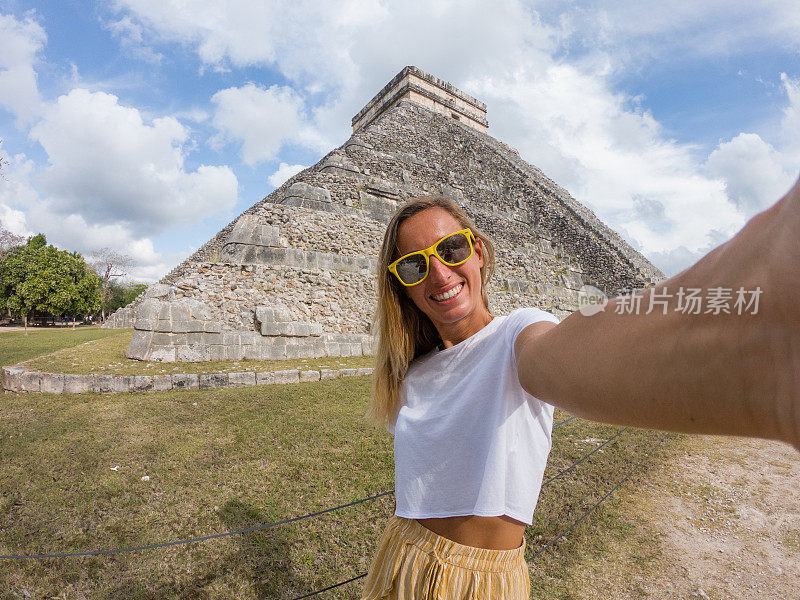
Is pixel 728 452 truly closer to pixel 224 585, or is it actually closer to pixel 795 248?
pixel 224 585

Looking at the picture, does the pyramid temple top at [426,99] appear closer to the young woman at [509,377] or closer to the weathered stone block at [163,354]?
the weathered stone block at [163,354]

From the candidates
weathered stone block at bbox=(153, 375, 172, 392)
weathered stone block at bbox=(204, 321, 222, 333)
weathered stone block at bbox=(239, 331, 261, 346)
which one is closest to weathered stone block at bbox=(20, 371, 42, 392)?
weathered stone block at bbox=(153, 375, 172, 392)

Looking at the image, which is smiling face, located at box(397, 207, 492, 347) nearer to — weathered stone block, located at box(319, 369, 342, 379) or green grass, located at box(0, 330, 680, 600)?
green grass, located at box(0, 330, 680, 600)

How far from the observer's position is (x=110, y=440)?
4750 millimetres

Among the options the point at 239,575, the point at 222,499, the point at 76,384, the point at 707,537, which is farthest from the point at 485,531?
the point at 76,384

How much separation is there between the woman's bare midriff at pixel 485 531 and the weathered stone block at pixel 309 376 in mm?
7102

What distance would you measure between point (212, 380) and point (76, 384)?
1978 millimetres

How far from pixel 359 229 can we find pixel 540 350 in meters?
12.2

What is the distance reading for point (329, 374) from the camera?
26.8 feet

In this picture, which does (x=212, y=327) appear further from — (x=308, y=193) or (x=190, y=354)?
(x=308, y=193)

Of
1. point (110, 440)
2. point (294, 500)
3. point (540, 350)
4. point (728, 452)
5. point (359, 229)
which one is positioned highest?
point (359, 229)

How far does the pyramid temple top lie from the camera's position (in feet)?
69.2

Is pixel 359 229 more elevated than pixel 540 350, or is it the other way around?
pixel 359 229

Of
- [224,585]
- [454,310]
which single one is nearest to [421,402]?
[454,310]
